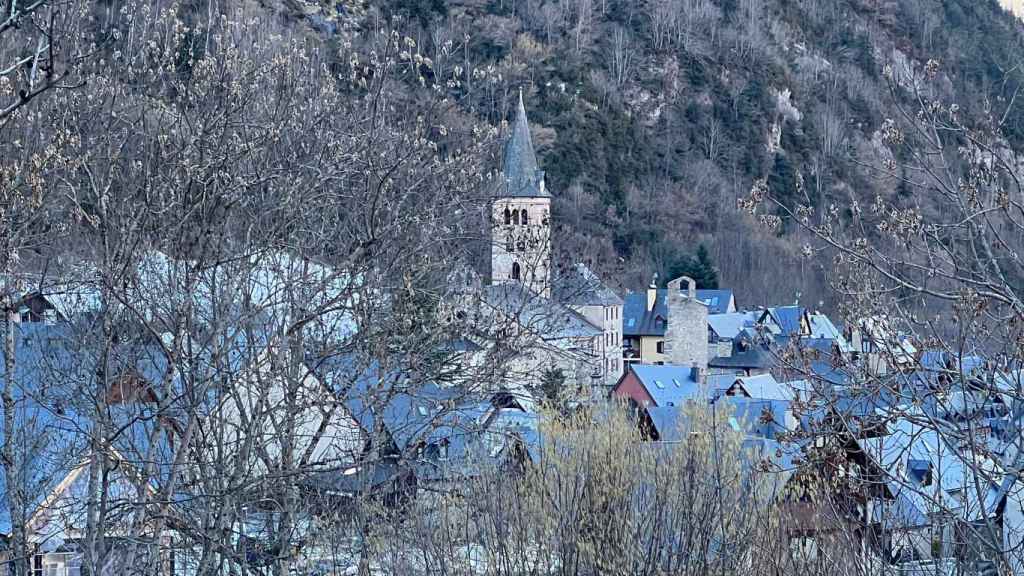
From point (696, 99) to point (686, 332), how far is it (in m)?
52.0

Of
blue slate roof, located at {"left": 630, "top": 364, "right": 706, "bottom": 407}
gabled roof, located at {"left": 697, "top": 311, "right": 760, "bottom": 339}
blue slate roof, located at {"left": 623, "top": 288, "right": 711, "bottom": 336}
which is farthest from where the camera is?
blue slate roof, located at {"left": 623, "top": 288, "right": 711, "bottom": 336}

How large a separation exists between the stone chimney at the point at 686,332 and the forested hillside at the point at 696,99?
13438 mm

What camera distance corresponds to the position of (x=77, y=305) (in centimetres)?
917

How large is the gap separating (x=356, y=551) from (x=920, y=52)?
395 feet

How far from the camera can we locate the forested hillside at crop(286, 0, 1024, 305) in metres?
75.9

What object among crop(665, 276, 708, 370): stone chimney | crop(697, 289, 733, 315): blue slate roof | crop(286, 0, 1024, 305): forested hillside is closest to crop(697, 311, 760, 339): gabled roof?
crop(665, 276, 708, 370): stone chimney

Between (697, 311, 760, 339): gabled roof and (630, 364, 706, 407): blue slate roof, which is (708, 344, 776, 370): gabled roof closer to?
(697, 311, 760, 339): gabled roof

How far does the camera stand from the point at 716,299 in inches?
2333

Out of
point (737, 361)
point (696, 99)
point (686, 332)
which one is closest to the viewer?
point (737, 361)

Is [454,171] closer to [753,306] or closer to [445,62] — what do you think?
[445,62]

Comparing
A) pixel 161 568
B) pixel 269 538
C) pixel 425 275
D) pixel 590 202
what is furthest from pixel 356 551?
pixel 590 202

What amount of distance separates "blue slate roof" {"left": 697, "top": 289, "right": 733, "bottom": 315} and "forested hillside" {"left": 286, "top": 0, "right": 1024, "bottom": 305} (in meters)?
4.78

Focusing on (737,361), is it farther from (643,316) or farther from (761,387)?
(761,387)

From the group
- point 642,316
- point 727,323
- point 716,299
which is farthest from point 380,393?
point 716,299
